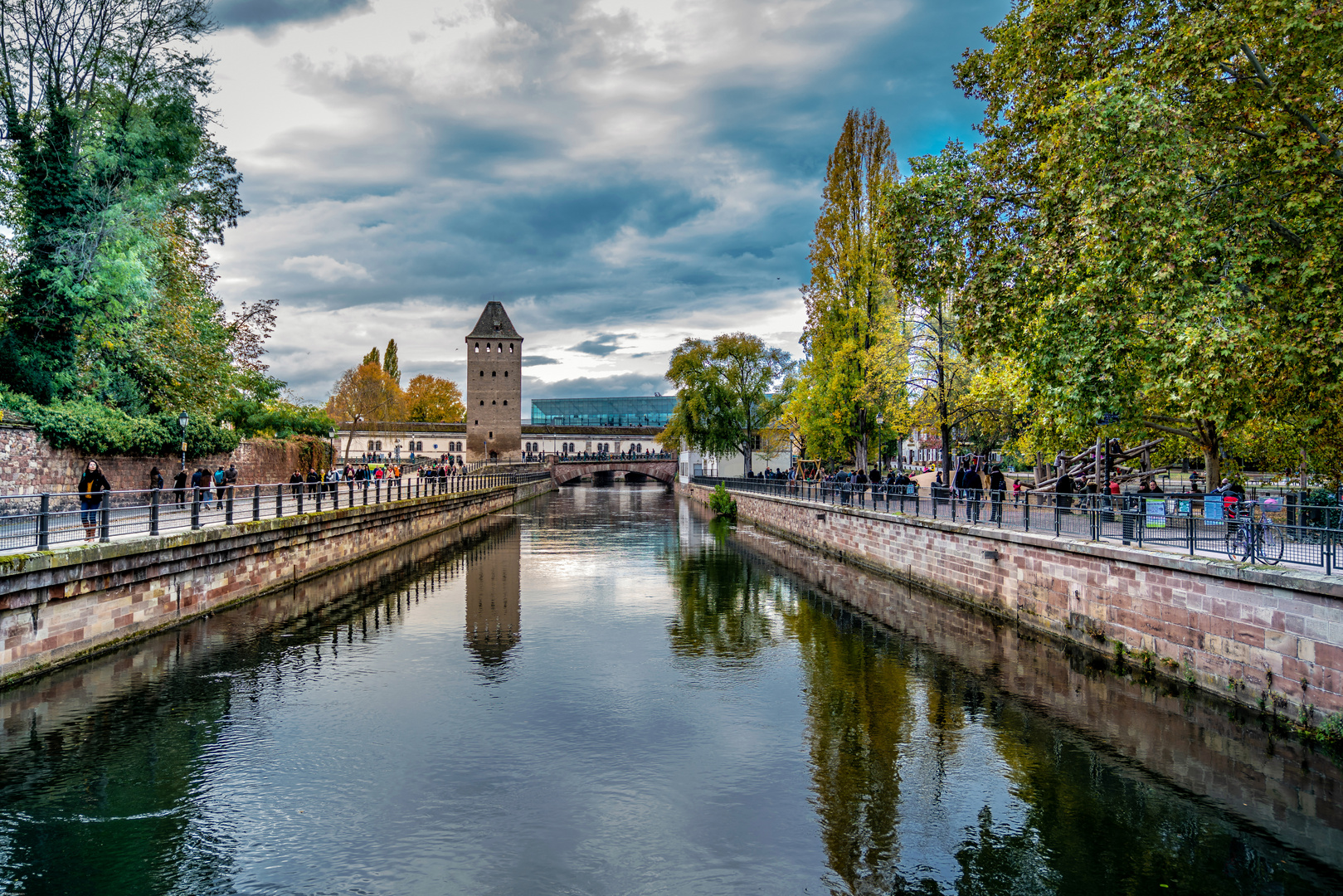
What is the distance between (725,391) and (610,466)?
4656 cm

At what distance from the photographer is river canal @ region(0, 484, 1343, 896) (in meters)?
7.16

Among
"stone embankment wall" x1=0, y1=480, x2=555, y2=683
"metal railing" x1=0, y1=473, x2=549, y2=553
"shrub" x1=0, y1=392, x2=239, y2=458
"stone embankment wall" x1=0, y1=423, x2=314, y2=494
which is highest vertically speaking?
"shrub" x1=0, y1=392, x2=239, y2=458

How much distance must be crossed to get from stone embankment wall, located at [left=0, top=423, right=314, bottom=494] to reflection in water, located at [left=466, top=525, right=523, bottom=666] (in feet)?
32.0

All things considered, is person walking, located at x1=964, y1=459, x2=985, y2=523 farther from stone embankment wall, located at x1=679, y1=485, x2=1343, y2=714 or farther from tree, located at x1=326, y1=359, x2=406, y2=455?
tree, located at x1=326, y1=359, x2=406, y2=455

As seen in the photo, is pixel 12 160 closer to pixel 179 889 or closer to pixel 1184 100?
pixel 179 889

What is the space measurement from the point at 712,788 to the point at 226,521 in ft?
44.5

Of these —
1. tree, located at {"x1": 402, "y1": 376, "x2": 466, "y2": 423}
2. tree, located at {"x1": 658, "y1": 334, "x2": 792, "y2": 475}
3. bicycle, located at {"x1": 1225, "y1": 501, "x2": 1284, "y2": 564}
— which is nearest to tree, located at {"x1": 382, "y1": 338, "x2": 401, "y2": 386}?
tree, located at {"x1": 402, "y1": 376, "x2": 466, "y2": 423}

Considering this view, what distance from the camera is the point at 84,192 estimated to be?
23.9 metres

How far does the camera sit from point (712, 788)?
895 centimetres

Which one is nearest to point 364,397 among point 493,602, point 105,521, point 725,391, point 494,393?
point 494,393

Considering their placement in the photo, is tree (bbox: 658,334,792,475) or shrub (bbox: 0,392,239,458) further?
tree (bbox: 658,334,792,475)

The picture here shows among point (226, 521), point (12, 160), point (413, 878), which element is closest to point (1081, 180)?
point (413, 878)

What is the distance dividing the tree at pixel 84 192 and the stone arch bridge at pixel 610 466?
71327 mm

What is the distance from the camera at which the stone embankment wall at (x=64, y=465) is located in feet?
67.7
